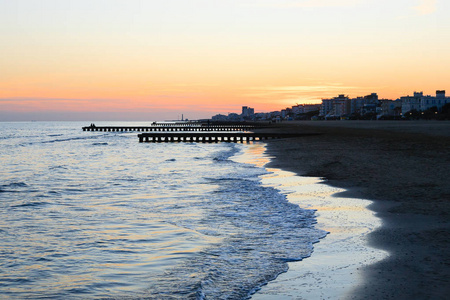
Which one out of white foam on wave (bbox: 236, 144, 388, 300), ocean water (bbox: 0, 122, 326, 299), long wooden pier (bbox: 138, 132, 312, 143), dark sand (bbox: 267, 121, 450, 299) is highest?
long wooden pier (bbox: 138, 132, 312, 143)

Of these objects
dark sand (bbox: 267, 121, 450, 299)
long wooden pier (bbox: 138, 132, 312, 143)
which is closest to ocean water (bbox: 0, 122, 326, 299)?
dark sand (bbox: 267, 121, 450, 299)

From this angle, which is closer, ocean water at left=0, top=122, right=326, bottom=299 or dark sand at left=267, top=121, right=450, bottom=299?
dark sand at left=267, top=121, right=450, bottom=299

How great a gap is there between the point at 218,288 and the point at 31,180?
17918mm

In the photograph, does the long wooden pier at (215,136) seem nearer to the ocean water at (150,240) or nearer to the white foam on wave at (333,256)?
the ocean water at (150,240)

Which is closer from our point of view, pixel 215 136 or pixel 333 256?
pixel 333 256

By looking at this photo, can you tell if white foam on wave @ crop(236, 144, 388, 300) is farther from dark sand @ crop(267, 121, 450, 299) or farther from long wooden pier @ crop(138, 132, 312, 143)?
long wooden pier @ crop(138, 132, 312, 143)

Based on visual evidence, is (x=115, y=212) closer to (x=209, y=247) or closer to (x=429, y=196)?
(x=209, y=247)

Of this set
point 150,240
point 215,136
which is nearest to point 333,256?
point 150,240

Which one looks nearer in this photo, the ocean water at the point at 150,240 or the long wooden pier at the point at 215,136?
the ocean water at the point at 150,240

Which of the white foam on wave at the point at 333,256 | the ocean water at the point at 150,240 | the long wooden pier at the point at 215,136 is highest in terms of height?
the long wooden pier at the point at 215,136

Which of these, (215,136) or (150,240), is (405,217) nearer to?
(150,240)

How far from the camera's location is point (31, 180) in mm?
21359

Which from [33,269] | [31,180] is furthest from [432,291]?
[31,180]

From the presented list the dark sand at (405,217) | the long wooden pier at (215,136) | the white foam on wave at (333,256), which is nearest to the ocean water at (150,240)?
the white foam on wave at (333,256)
